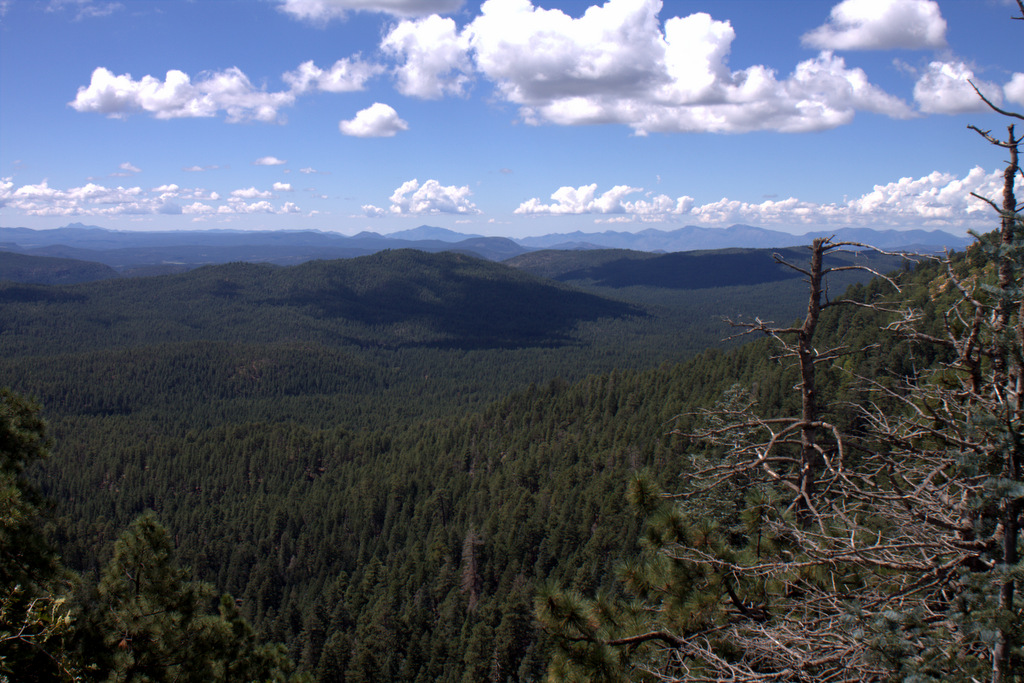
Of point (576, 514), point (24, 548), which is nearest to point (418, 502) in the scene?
point (576, 514)

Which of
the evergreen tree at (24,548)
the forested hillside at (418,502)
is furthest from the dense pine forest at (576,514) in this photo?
the forested hillside at (418,502)

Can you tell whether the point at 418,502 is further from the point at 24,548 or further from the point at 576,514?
the point at 24,548

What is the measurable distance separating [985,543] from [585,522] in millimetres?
58887

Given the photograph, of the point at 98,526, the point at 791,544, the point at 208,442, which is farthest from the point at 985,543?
the point at 208,442

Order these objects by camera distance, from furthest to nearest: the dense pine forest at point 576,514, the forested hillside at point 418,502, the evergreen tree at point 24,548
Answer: the forested hillside at point 418,502 → the evergreen tree at point 24,548 → the dense pine forest at point 576,514

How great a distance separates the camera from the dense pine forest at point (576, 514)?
537cm

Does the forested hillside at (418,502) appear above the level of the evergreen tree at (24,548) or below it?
below

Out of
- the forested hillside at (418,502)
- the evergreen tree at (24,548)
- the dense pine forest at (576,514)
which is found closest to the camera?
the dense pine forest at (576,514)

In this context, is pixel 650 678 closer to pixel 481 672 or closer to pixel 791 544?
pixel 791 544

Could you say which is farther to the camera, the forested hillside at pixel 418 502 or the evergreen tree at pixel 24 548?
the forested hillside at pixel 418 502

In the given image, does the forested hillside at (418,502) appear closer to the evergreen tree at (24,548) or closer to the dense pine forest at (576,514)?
the dense pine forest at (576,514)

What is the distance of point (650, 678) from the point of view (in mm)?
7219

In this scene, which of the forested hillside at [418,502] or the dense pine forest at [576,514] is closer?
the dense pine forest at [576,514]

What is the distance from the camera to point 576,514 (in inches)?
2530
